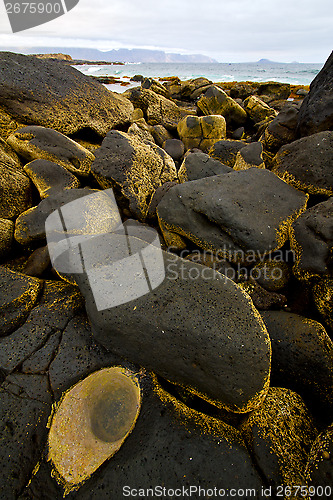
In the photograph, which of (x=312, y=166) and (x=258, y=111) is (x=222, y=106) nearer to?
(x=258, y=111)

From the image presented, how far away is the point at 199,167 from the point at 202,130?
2721 mm

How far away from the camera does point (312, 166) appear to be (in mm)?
2551

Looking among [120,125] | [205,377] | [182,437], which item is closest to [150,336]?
[205,377]

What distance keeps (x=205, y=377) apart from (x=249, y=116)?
28.4 feet

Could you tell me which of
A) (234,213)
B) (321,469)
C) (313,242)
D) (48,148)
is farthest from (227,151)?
(321,469)

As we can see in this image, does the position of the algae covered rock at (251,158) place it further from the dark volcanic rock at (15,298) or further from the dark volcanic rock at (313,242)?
the dark volcanic rock at (15,298)

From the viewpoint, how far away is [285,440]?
139 cm

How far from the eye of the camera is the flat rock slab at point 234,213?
229 cm

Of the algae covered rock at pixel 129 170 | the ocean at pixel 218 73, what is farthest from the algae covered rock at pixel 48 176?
the ocean at pixel 218 73

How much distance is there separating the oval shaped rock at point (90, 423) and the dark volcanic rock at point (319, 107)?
132 inches

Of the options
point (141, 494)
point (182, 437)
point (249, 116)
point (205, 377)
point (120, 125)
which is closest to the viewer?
point (141, 494)

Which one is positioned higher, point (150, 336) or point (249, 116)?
point (249, 116)

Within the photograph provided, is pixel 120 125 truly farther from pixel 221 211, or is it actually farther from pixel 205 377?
pixel 205 377

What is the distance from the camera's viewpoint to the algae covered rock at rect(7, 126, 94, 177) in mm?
3197
